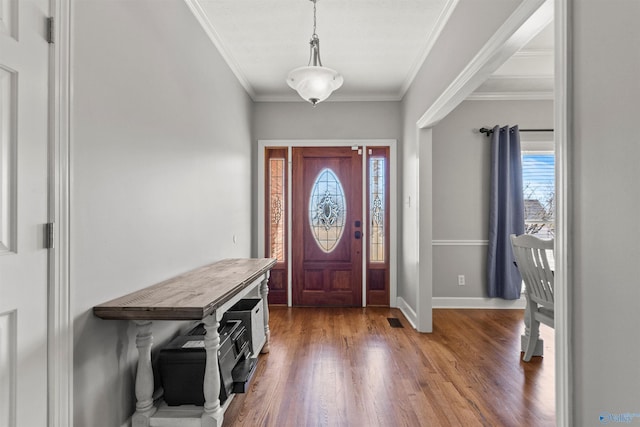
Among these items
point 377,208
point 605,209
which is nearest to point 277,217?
point 377,208

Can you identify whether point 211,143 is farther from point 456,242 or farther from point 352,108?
point 456,242

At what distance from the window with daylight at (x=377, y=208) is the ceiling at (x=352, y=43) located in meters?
0.99

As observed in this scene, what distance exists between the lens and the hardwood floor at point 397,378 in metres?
2.10

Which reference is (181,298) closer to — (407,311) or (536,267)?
(536,267)

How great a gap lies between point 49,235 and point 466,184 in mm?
4294

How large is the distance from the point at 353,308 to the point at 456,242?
1.57 meters

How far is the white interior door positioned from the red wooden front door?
349cm

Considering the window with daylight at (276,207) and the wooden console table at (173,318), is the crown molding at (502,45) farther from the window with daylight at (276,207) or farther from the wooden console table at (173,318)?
the window with daylight at (276,207)

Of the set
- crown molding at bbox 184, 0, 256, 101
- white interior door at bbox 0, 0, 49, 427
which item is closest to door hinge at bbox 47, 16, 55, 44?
white interior door at bbox 0, 0, 49, 427

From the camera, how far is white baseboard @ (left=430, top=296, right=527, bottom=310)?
14.6ft

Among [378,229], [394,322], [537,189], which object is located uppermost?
[537,189]

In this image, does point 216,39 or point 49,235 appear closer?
point 49,235

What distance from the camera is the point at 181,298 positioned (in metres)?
1.73

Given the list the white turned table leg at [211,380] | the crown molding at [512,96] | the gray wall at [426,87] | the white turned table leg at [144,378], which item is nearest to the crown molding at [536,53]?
the crown molding at [512,96]
